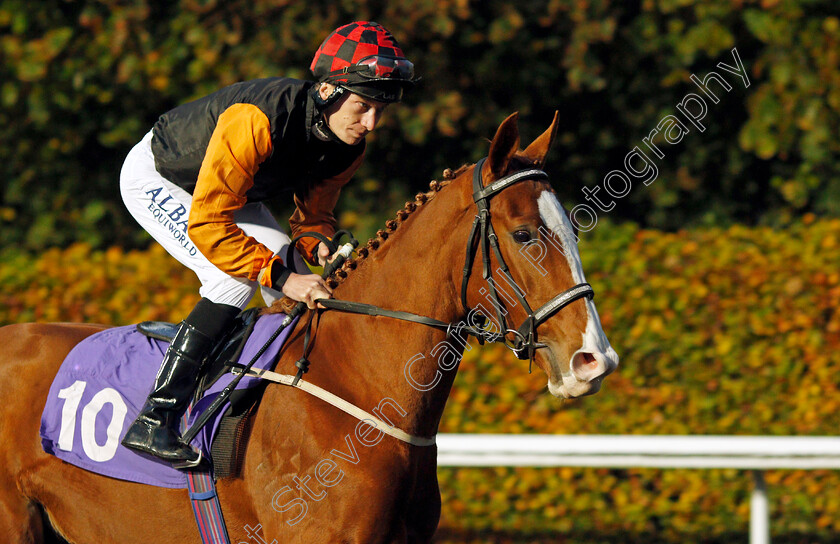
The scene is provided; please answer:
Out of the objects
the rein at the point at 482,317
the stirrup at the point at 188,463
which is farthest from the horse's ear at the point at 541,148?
the stirrup at the point at 188,463

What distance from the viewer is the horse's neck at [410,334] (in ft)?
9.07

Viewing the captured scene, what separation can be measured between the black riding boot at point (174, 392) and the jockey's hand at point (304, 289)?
0.29 m

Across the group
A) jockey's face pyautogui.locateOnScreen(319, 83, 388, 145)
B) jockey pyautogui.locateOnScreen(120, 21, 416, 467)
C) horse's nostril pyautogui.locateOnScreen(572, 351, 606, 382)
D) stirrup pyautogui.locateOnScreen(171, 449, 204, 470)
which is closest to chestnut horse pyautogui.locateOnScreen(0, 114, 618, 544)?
horse's nostril pyautogui.locateOnScreen(572, 351, 606, 382)

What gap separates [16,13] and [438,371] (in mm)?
5991

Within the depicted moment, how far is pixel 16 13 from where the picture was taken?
7156 millimetres

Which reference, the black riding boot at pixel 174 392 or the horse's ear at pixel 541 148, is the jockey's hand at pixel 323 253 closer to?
the black riding boot at pixel 174 392

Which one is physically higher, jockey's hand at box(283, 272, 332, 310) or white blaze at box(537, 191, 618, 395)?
white blaze at box(537, 191, 618, 395)

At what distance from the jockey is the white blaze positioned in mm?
719

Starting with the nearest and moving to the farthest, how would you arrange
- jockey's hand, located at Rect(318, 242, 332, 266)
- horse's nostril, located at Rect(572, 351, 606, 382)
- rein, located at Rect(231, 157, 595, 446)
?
horse's nostril, located at Rect(572, 351, 606, 382)
rein, located at Rect(231, 157, 595, 446)
jockey's hand, located at Rect(318, 242, 332, 266)

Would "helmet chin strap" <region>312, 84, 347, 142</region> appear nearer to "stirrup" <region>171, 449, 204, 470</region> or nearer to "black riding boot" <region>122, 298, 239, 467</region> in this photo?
"black riding boot" <region>122, 298, 239, 467</region>

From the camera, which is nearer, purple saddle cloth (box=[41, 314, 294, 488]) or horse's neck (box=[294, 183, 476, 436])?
horse's neck (box=[294, 183, 476, 436])

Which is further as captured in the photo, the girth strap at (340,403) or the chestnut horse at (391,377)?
the girth strap at (340,403)

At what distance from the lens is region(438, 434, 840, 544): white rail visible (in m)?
4.70

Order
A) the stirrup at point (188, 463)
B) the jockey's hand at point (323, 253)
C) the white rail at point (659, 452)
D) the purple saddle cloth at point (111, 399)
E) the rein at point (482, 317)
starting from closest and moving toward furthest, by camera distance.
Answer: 1. the rein at point (482, 317)
2. the stirrup at point (188, 463)
3. the purple saddle cloth at point (111, 399)
4. the jockey's hand at point (323, 253)
5. the white rail at point (659, 452)
